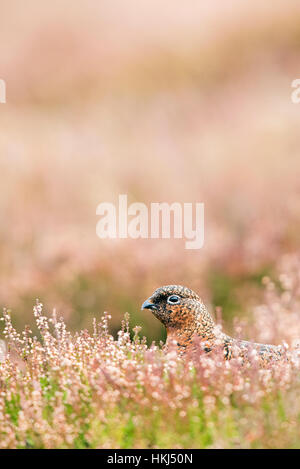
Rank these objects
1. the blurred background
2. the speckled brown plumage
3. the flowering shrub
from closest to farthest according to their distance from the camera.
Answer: the flowering shrub, the speckled brown plumage, the blurred background

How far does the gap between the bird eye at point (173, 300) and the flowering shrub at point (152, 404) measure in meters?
0.56

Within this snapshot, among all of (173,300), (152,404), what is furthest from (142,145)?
(152,404)

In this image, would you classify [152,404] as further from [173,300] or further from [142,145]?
[142,145]

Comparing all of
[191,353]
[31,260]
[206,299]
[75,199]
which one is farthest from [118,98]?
[191,353]

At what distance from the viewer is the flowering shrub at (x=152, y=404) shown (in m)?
3.67

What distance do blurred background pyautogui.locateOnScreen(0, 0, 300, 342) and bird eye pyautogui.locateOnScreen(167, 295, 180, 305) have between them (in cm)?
396

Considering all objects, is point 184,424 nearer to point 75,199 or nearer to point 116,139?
point 75,199

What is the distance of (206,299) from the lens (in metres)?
10.1

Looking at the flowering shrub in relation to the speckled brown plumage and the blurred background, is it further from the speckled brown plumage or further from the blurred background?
the blurred background

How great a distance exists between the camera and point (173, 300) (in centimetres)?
479

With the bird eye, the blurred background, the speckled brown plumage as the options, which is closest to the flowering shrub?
the speckled brown plumage

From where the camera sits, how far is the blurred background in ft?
37.9

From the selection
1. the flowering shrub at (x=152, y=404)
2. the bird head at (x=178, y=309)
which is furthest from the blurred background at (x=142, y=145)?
the flowering shrub at (x=152, y=404)
